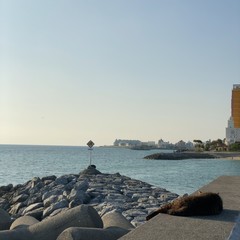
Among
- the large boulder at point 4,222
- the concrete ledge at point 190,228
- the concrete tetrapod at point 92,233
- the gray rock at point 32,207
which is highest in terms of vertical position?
the concrete ledge at point 190,228

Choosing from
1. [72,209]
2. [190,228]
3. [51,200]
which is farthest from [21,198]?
[190,228]

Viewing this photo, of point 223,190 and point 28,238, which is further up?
point 223,190

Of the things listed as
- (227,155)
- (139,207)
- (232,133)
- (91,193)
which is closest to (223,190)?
(139,207)

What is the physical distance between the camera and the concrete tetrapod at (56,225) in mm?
5354

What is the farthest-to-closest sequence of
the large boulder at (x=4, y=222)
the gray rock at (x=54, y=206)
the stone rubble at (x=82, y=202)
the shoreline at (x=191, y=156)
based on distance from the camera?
1. the shoreline at (x=191, y=156)
2. the stone rubble at (x=82, y=202)
3. the gray rock at (x=54, y=206)
4. the large boulder at (x=4, y=222)

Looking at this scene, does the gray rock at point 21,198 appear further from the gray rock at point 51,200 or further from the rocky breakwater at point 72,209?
the gray rock at point 51,200

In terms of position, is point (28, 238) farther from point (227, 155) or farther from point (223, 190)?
point (227, 155)

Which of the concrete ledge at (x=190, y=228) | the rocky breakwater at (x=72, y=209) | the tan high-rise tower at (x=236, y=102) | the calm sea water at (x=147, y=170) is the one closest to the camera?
the concrete ledge at (x=190, y=228)

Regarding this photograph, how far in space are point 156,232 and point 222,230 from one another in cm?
57

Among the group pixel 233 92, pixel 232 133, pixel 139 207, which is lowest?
pixel 139 207

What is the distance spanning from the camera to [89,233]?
477 centimetres

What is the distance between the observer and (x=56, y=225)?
5.55m

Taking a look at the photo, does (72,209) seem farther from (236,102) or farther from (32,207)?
(32,207)

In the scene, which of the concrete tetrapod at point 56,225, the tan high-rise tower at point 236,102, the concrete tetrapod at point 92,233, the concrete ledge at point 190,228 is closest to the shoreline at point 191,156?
the tan high-rise tower at point 236,102
